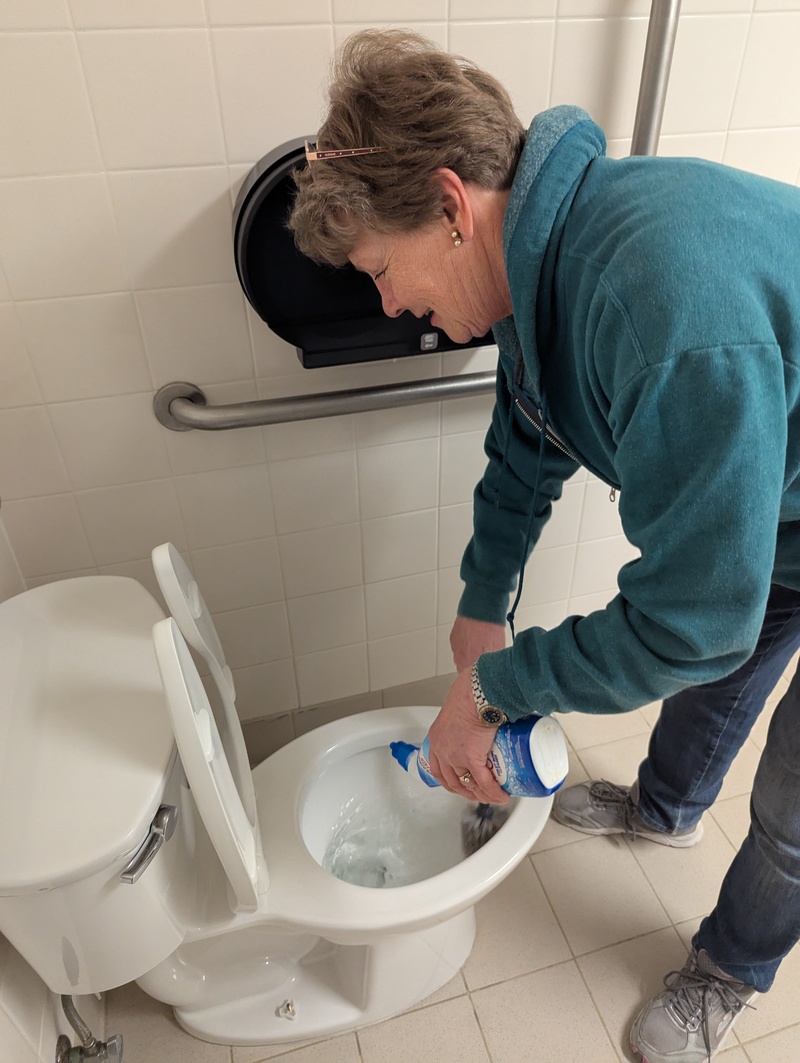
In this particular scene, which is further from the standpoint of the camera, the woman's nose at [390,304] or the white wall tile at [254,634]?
the white wall tile at [254,634]

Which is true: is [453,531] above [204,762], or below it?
below

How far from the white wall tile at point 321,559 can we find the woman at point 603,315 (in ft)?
1.53

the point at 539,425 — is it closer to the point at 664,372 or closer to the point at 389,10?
the point at 664,372

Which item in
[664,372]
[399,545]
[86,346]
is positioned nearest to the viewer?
[664,372]

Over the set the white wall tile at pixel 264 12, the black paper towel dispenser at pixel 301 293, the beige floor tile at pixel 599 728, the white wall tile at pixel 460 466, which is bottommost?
the beige floor tile at pixel 599 728

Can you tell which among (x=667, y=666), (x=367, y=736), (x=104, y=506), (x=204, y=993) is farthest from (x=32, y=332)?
(x=204, y=993)

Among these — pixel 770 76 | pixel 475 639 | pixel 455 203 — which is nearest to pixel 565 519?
pixel 475 639

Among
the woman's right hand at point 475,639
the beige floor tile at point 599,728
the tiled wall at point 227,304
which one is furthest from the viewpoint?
the beige floor tile at point 599,728

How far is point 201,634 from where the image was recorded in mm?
922

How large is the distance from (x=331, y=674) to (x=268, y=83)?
98 centimetres

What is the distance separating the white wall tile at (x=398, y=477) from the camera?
1.23 metres

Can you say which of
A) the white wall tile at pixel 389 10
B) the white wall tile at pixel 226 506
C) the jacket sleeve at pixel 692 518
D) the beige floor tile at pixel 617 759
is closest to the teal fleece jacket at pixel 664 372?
the jacket sleeve at pixel 692 518

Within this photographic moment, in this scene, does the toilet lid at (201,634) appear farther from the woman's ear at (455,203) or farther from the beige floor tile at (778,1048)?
the beige floor tile at (778,1048)

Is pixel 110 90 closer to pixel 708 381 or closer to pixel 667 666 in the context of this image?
pixel 708 381
